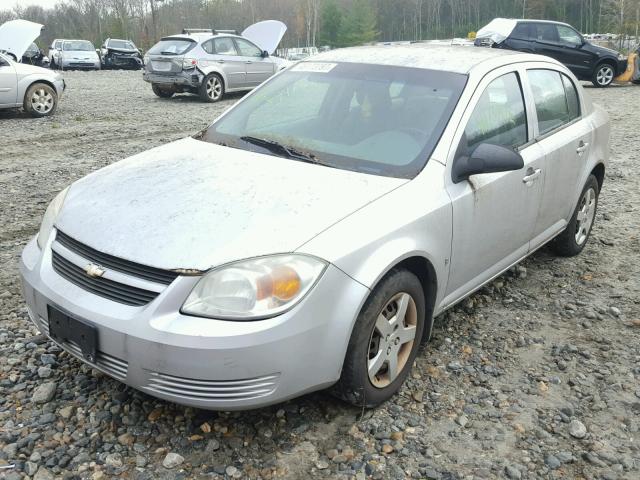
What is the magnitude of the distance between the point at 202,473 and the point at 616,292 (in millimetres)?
3264

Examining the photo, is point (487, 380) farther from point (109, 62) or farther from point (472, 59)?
point (109, 62)

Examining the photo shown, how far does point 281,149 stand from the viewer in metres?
3.44

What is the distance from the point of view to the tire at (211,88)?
48.0ft

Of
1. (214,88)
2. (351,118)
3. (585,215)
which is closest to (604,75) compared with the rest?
(214,88)

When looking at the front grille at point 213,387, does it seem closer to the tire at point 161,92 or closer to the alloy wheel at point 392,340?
the alloy wheel at point 392,340

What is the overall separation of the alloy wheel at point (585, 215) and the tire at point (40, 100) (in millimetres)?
10186

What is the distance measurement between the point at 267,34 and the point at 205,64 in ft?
12.6

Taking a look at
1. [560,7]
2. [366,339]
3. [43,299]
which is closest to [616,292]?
[366,339]

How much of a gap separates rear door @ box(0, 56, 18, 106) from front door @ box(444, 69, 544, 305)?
10122 millimetres

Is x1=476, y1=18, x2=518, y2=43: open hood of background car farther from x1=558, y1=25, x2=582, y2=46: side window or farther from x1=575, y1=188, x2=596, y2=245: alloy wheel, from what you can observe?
x1=575, y1=188, x2=596, y2=245: alloy wheel

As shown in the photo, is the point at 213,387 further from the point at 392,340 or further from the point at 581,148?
the point at 581,148

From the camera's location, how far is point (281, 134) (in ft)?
11.9

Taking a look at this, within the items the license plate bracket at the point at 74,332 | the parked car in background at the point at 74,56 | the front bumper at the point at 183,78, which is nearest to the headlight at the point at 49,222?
the license plate bracket at the point at 74,332

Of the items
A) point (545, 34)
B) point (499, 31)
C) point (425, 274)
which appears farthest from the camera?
point (499, 31)
